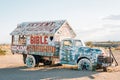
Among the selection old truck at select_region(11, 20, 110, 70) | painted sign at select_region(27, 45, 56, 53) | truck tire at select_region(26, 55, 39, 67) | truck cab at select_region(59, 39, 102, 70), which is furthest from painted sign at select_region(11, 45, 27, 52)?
truck cab at select_region(59, 39, 102, 70)

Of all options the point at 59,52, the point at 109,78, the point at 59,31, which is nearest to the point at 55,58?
the point at 59,52

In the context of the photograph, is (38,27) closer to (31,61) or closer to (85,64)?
(31,61)

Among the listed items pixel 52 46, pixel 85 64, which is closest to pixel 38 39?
pixel 52 46

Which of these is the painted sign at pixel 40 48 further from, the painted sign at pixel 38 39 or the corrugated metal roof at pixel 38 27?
the corrugated metal roof at pixel 38 27

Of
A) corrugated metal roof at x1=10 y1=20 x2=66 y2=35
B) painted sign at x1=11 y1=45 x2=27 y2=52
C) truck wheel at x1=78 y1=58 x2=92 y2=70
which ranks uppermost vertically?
corrugated metal roof at x1=10 y1=20 x2=66 y2=35

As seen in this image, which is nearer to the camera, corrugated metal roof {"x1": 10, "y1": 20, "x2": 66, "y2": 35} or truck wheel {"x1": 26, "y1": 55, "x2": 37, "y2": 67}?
corrugated metal roof {"x1": 10, "y1": 20, "x2": 66, "y2": 35}

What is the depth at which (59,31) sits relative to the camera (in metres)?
21.4

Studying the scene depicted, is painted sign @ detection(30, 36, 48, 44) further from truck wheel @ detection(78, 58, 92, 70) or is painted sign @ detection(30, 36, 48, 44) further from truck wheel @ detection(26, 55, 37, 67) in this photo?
truck wheel @ detection(78, 58, 92, 70)

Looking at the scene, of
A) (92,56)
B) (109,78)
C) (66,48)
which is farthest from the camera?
(66,48)

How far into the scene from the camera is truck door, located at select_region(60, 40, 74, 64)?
19808 mm

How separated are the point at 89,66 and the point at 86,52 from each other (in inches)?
35.5

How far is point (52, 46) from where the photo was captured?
20.8 m

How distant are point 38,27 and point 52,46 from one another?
8.74 feet

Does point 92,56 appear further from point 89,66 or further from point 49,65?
point 49,65
